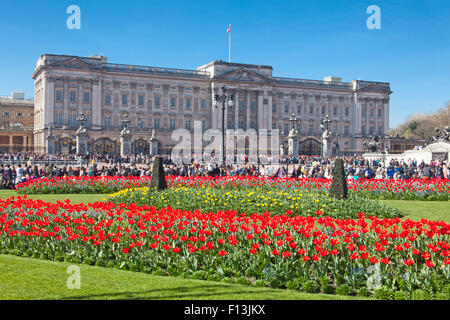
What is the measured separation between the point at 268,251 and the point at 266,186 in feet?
38.9

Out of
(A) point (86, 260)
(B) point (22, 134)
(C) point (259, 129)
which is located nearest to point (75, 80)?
(B) point (22, 134)

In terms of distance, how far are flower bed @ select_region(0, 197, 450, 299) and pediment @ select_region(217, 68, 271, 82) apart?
225 ft

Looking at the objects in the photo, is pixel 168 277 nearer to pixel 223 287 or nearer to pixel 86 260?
pixel 223 287

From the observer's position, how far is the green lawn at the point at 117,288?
6.49 metres

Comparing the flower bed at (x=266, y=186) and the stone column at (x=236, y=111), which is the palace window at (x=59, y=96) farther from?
the flower bed at (x=266, y=186)

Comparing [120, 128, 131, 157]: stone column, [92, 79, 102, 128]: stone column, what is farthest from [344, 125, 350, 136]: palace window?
[120, 128, 131, 157]: stone column

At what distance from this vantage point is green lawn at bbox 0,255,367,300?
21.3 ft

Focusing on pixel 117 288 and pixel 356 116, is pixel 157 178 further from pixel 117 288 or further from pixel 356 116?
pixel 356 116

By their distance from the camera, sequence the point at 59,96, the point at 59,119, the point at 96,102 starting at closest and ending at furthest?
1. the point at 59,119
2. the point at 59,96
3. the point at 96,102

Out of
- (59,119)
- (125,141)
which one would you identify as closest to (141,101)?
(59,119)

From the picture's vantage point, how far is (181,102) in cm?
7688

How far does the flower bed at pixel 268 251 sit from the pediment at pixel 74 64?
60.3 m

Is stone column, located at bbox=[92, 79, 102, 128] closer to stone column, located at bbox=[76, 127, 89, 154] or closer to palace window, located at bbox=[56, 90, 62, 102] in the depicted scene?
palace window, located at bbox=[56, 90, 62, 102]

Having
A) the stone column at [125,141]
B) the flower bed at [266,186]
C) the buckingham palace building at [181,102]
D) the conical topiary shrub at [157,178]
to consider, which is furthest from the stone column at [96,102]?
the conical topiary shrub at [157,178]
